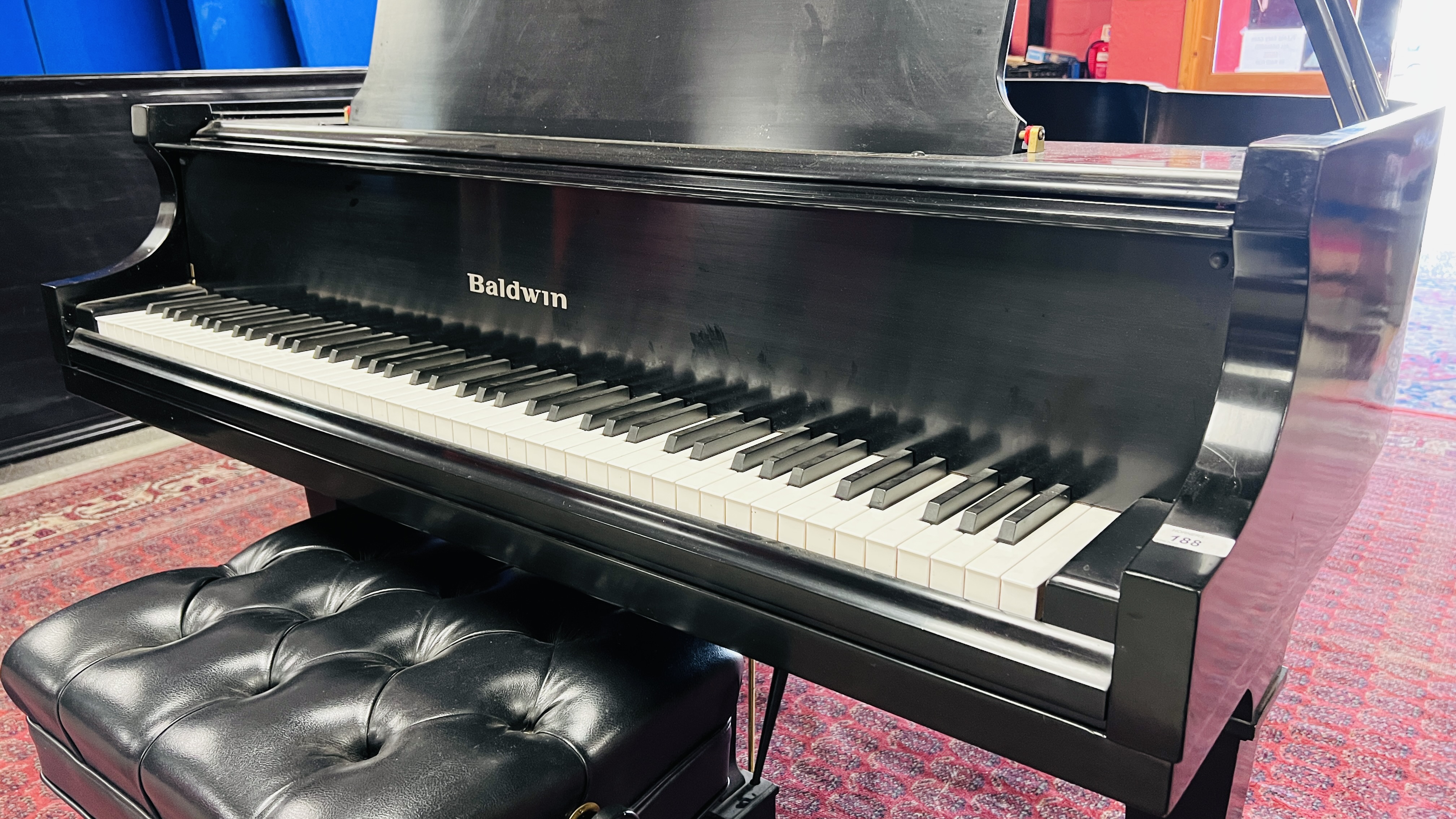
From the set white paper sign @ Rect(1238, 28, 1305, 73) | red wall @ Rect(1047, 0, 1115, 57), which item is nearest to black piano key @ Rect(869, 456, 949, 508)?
white paper sign @ Rect(1238, 28, 1305, 73)

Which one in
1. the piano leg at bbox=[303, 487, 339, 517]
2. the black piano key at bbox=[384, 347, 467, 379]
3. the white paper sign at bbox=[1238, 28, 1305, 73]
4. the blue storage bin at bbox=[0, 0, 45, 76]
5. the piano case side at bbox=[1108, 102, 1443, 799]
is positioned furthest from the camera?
the white paper sign at bbox=[1238, 28, 1305, 73]

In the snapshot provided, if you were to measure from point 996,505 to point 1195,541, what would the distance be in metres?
0.22

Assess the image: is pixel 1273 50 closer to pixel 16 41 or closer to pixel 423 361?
pixel 423 361

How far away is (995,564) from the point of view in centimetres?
88

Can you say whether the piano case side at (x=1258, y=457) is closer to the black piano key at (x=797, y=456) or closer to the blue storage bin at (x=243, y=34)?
the black piano key at (x=797, y=456)

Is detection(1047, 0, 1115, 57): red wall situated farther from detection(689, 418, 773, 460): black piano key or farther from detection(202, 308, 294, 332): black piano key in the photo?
detection(689, 418, 773, 460): black piano key

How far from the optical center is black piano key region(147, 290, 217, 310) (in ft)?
6.23

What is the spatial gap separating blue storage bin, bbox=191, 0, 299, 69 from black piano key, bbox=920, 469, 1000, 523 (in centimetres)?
362

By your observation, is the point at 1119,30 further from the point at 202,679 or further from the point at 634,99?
the point at 202,679

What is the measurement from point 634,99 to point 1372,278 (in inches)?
36.3

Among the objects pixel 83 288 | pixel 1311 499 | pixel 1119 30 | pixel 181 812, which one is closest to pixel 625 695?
pixel 181 812

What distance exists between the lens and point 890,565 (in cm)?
93

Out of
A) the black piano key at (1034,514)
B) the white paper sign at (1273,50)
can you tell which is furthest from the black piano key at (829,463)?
the white paper sign at (1273,50)

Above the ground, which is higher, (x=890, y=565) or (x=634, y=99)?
(x=634, y=99)
